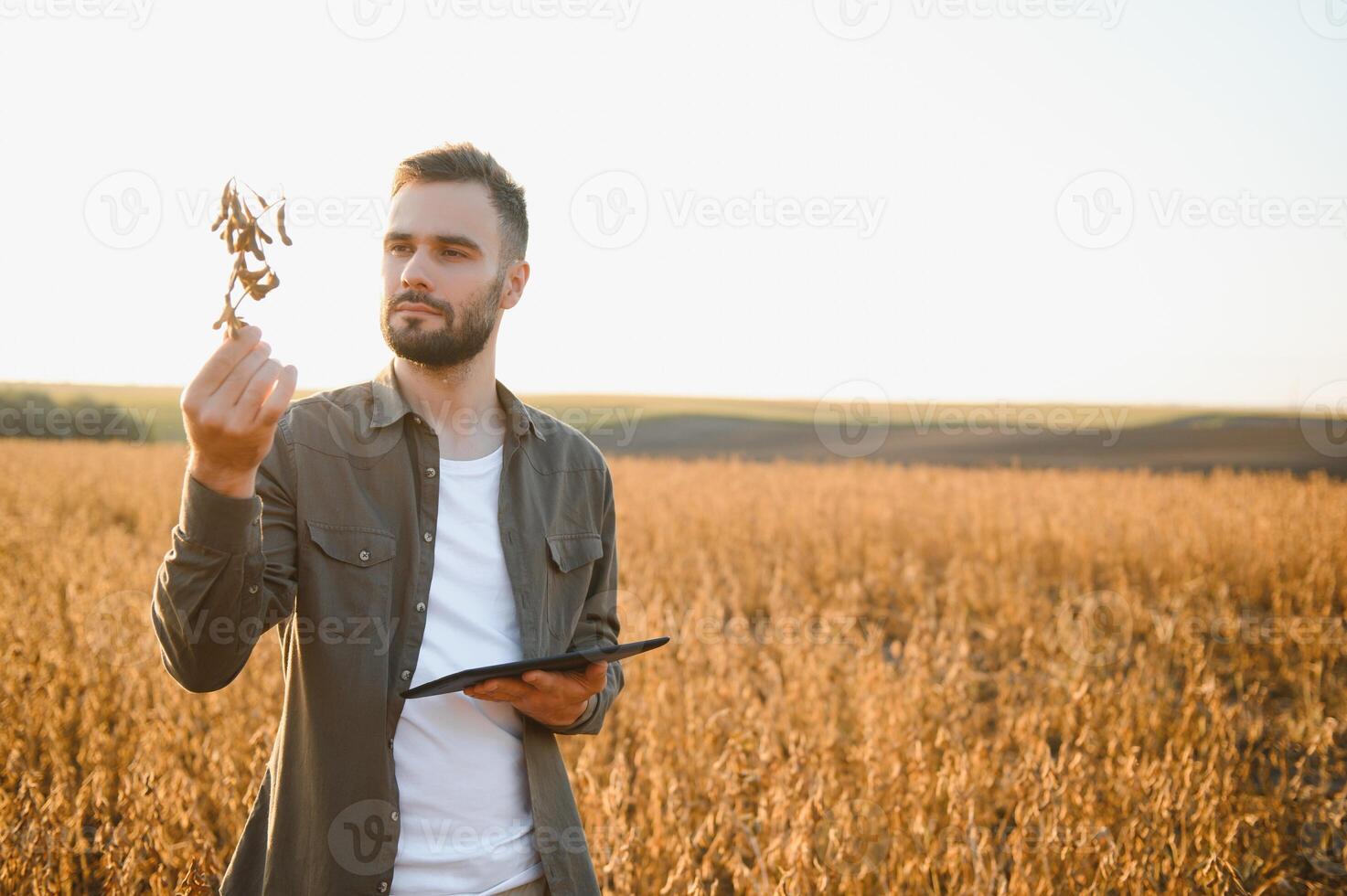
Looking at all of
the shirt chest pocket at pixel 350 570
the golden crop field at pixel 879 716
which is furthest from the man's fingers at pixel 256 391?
the golden crop field at pixel 879 716

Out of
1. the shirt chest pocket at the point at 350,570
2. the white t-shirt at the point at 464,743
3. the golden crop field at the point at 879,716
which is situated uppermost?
the shirt chest pocket at the point at 350,570

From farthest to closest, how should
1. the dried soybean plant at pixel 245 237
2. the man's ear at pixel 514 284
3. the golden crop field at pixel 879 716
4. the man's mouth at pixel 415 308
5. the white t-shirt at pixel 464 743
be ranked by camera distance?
the golden crop field at pixel 879 716 → the man's ear at pixel 514 284 → the man's mouth at pixel 415 308 → the white t-shirt at pixel 464 743 → the dried soybean plant at pixel 245 237

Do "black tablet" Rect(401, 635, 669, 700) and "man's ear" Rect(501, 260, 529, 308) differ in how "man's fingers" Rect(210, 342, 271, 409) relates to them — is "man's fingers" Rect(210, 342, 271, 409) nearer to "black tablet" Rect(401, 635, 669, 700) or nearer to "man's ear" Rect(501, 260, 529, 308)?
"black tablet" Rect(401, 635, 669, 700)

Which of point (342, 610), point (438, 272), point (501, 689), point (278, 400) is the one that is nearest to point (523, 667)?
point (501, 689)

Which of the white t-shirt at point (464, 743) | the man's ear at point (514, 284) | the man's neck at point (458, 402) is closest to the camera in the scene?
the white t-shirt at point (464, 743)

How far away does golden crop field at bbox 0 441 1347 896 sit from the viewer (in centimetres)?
274

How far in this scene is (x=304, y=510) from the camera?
167 cm

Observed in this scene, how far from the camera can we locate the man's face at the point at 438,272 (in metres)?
1.79

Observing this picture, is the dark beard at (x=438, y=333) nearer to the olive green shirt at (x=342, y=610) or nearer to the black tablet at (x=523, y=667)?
the olive green shirt at (x=342, y=610)

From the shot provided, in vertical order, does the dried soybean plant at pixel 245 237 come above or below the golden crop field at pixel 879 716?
above

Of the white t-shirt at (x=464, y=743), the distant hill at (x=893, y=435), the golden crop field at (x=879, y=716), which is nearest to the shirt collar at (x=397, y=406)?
the white t-shirt at (x=464, y=743)

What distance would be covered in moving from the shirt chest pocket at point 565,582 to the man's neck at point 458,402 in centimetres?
28

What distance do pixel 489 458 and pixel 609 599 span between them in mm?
465

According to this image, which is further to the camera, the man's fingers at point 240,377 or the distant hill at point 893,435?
the distant hill at point 893,435
